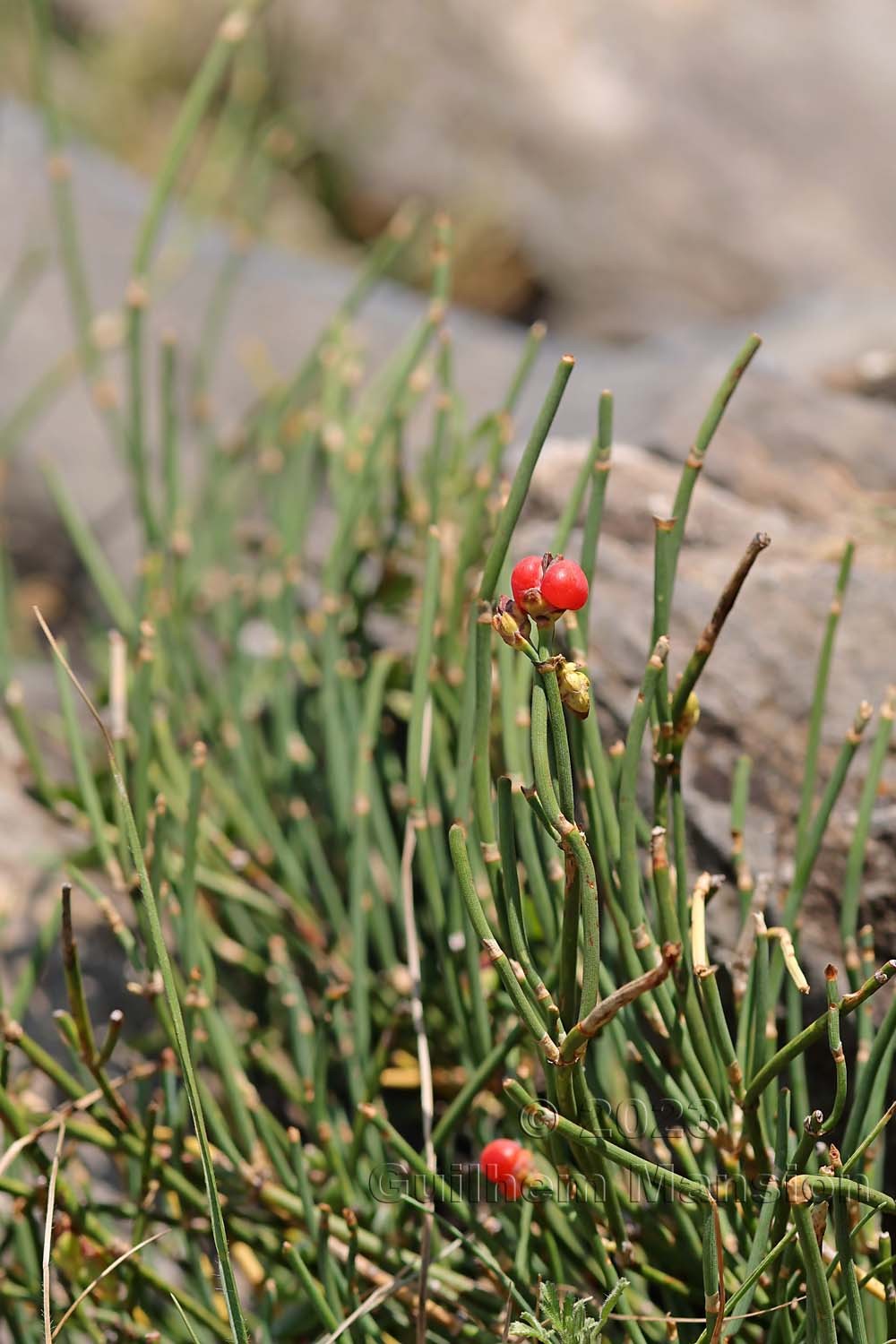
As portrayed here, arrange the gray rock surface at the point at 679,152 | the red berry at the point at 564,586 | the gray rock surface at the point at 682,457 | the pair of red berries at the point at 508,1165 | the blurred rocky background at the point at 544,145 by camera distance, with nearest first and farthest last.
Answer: the red berry at the point at 564,586
the pair of red berries at the point at 508,1165
the gray rock surface at the point at 682,457
the blurred rocky background at the point at 544,145
the gray rock surface at the point at 679,152

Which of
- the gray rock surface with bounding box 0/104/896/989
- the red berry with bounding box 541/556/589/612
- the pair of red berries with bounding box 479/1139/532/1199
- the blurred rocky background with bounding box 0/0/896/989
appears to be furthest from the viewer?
the blurred rocky background with bounding box 0/0/896/989

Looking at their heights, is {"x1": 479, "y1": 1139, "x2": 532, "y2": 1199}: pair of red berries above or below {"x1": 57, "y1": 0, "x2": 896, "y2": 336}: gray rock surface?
below

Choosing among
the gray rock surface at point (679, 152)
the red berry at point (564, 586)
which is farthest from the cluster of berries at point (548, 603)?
the gray rock surface at point (679, 152)

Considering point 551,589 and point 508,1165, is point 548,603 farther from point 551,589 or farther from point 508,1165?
point 508,1165

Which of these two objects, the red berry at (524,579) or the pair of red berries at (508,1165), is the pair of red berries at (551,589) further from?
the pair of red berries at (508,1165)

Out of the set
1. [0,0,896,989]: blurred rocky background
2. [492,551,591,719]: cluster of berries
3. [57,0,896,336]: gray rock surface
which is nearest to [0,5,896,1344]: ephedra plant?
[492,551,591,719]: cluster of berries

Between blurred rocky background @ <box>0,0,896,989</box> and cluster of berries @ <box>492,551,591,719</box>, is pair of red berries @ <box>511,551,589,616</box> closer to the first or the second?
cluster of berries @ <box>492,551,591,719</box>

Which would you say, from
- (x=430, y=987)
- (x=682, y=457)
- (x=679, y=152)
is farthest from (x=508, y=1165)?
(x=679, y=152)
